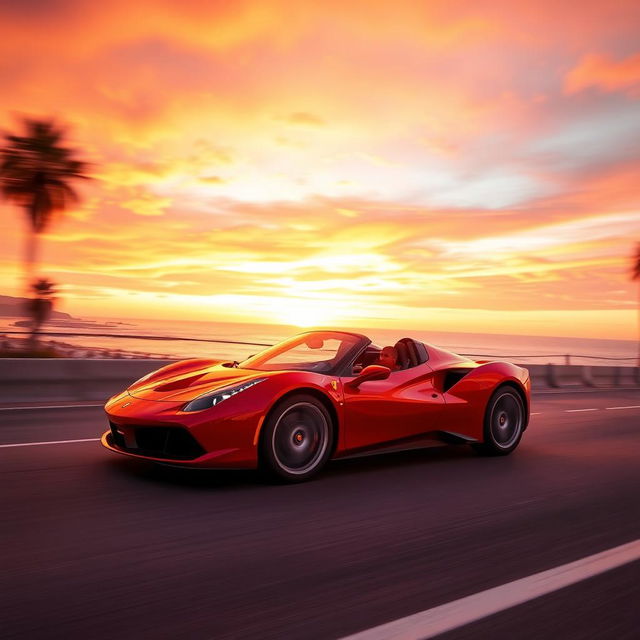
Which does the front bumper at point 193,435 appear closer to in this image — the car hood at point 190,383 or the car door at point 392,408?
the car hood at point 190,383

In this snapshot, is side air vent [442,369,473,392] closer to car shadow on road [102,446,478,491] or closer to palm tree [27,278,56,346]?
car shadow on road [102,446,478,491]

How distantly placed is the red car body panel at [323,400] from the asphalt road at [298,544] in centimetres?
28

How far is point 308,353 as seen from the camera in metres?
6.39

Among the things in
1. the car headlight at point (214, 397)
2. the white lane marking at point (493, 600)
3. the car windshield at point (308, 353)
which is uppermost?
the car windshield at point (308, 353)

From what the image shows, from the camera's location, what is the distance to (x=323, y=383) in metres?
5.52

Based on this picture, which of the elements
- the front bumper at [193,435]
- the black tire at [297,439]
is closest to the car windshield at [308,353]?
the black tire at [297,439]

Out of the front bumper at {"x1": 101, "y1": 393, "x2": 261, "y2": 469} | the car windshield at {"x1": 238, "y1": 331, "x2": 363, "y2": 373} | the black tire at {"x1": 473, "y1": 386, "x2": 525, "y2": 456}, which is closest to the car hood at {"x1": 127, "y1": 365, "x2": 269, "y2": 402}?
the front bumper at {"x1": 101, "y1": 393, "x2": 261, "y2": 469}

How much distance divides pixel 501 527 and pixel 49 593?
270 centimetres

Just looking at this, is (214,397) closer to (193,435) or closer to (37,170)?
(193,435)

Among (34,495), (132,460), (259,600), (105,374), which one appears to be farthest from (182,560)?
(105,374)

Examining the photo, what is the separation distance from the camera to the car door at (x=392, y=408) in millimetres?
5699

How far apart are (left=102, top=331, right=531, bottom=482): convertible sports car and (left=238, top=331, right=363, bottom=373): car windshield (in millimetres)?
10

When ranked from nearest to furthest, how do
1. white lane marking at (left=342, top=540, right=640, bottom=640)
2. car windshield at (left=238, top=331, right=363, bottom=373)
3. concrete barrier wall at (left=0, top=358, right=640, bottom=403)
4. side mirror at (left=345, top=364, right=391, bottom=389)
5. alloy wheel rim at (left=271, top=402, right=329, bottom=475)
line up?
white lane marking at (left=342, top=540, right=640, bottom=640) → alloy wheel rim at (left=271, top=402, right=329, bottom=475) → side mirror at (left=345, top=364, right=391, bottom=389) → car windshield at (left=238, top=331, right=363, bottom=373) → concrete barrier wall at (left=0, top=358, right=640, bottom=403)

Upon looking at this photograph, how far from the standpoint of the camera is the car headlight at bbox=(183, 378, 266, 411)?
502 centimetres
